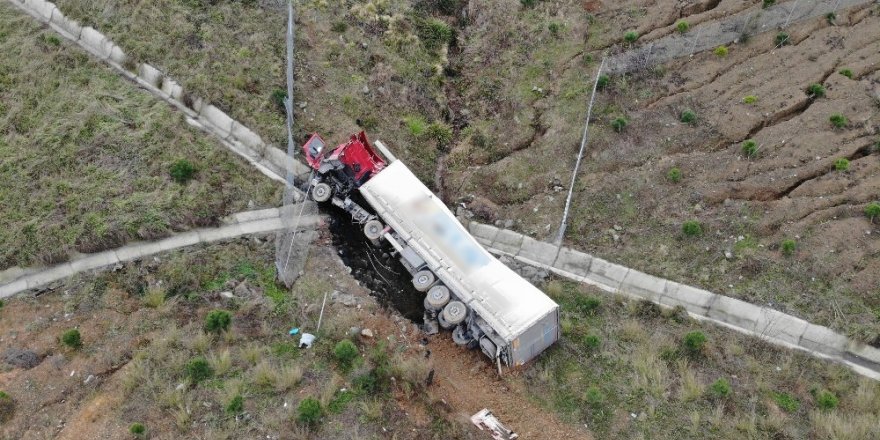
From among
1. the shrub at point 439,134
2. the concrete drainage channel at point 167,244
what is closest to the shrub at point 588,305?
the shrub at point 439,134

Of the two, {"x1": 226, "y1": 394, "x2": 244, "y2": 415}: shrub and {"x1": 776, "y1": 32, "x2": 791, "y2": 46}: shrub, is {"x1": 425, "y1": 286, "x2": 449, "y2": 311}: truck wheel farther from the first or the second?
{"x1": 776, "y1": 32, "x2": 791, "y2": 46}: shrub

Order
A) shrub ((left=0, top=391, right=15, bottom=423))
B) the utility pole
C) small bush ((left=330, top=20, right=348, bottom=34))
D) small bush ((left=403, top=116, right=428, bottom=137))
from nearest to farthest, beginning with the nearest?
1. shrub ((left=0, top=391, right=15, bottom=423))
2. the utility pole
3. small bush ((left=403, top=116, right=428, bottom=137))
4. small bush ((left=330, top=20, right=348, bottom=34))

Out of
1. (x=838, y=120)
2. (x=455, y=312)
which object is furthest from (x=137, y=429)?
(x=838, y=120)

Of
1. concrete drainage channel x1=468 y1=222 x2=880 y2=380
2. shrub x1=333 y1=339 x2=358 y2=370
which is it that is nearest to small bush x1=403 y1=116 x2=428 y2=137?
concrete drainage channel x1=468 y1=222 x2=880 y2=380

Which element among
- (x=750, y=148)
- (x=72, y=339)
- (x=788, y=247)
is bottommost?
(x=72, y=339)

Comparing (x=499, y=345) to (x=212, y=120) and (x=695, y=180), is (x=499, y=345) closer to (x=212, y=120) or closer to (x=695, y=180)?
(x=695, y=180)

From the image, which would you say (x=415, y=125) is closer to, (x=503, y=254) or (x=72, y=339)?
(x=503, y=254)
